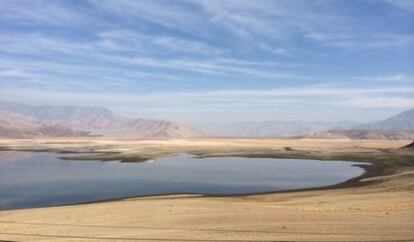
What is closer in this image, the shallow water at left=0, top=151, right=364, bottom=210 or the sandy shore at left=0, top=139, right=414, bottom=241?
the sandy shore at left=0, top=139, right=414, bottom=241

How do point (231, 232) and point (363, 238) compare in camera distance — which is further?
point (231, 232)

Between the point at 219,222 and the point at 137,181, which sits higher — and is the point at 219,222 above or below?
above

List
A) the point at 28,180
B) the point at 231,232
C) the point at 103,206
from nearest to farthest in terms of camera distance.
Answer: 1. the point at 231,232
2. the point at 103,206
3. the point at 28,180

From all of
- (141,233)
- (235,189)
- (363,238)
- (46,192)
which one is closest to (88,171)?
(46,192)

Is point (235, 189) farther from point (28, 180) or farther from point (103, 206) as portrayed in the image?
point (28, 180)

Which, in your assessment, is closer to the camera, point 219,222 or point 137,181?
point 219,222

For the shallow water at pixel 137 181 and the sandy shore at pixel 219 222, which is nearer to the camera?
the sandy shore at pixel 219 222

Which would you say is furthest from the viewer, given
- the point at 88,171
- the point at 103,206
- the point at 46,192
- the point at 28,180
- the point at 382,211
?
the point at 88,171
